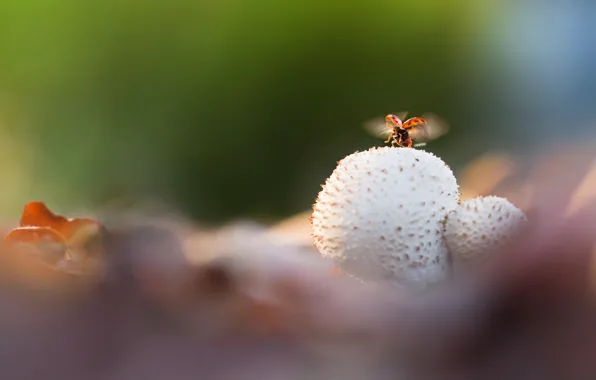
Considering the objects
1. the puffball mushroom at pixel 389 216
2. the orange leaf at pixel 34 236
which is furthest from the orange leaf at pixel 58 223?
the puffball mushroom at pixel 389 216

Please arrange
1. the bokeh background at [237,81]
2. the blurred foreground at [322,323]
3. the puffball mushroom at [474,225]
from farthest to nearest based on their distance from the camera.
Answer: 1. the bokeh background at [237,81]
2. the puffball mushroom at [474,225]
3. the blurred foreground at [322,323]

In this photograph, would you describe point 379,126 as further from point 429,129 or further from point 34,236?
point 34,236

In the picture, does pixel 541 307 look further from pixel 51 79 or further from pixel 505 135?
pixel 51 79

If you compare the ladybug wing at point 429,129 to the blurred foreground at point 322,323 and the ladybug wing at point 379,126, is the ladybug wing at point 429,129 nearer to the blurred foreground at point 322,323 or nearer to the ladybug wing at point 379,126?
the ladybug wing at point 379,126

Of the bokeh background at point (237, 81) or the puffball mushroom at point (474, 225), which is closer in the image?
the puffball mushroom at point (474, 225)

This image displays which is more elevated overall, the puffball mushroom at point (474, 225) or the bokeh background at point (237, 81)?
the bokeh background at point (237, 81)

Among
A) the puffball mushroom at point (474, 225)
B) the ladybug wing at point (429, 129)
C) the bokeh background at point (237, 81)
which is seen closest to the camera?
the puffball mushroom at point (474, 225)

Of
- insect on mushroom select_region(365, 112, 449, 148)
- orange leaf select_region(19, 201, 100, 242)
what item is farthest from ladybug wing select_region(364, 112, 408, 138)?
orange leaf select_region(19, 201, 100, 242)

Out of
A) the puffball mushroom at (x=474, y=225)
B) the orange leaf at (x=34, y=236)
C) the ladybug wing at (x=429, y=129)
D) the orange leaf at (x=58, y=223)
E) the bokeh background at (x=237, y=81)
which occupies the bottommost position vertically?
the orange leaf at (x=34, y=236)

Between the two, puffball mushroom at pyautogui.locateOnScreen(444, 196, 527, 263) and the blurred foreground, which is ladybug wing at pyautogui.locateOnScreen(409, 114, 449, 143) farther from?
the blurred foreground
